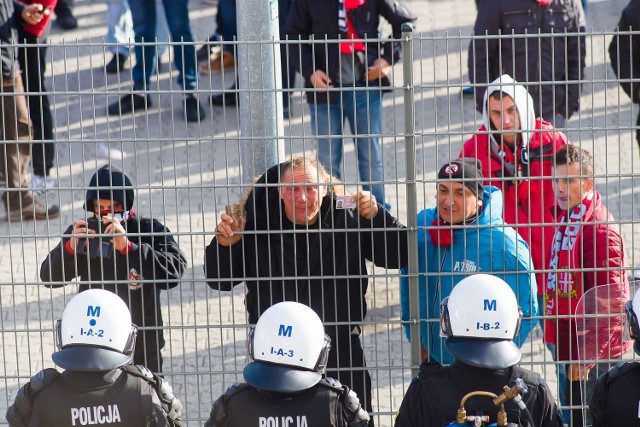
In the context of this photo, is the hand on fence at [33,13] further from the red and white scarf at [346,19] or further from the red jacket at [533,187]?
the red jacket at [533,187]

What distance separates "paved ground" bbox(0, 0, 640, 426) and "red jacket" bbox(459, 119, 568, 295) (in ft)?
0.62

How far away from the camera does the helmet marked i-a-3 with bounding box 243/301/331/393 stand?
457 cm

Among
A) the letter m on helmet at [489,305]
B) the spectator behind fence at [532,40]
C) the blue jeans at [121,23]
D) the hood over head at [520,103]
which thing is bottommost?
the letter m on helmet at [489,305]

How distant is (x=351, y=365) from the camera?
584 cm

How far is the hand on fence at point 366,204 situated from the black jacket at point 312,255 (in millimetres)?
63

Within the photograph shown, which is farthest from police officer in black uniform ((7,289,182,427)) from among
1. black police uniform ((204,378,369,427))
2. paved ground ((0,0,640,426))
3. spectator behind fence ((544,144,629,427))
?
spectator behind fence ((544,144,629,427))

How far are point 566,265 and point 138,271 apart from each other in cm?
214

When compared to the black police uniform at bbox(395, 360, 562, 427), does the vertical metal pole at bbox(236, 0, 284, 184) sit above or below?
above

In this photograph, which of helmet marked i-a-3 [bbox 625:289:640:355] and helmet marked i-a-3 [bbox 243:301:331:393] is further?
helmet marked i-a-3 [bbox 625:289:640:355]

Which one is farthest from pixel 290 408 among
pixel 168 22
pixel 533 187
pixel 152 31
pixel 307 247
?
pixel 152 31

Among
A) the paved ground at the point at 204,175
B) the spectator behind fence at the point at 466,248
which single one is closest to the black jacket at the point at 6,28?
the paved ground at the point at 204,175

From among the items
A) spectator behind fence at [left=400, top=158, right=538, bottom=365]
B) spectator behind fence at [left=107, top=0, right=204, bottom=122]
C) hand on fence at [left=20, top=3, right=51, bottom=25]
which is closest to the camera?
spectator behind fence at [left=400, top=158, right=538, bottom=365]

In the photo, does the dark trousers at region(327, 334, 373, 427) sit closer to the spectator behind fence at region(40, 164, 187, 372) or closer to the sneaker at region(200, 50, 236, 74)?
the spectator behind fence at region(40, 164, 187, 372)

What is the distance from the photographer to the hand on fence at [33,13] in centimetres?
903
